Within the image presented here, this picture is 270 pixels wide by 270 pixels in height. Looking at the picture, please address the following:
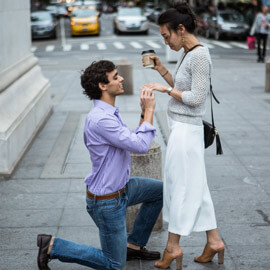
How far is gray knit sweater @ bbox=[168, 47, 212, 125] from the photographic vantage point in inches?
163

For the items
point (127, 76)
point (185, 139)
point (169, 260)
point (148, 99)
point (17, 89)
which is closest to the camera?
point (148, 99)

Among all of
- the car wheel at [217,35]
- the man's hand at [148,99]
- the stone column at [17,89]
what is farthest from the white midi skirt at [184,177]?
the car wheel at [217,35]

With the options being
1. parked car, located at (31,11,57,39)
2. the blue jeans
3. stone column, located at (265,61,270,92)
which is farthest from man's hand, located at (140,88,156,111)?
parked car, located at (31,11,57,39)

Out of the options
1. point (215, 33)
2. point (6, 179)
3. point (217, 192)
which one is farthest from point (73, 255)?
point (215, 33)

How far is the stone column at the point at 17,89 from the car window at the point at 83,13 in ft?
83.3

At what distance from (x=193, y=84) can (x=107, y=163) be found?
833 millimetres

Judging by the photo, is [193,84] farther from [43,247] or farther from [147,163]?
[43,247]

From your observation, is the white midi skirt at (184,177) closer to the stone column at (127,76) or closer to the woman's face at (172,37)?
the woman's face at (172,37)

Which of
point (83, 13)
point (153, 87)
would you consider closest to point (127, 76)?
point (153, 87)

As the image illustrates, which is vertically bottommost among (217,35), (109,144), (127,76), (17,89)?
(217,35)

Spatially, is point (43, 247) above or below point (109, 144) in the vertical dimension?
below

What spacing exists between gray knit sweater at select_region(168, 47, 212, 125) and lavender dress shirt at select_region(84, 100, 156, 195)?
1.40ft

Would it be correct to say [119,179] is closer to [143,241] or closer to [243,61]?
[143,241]

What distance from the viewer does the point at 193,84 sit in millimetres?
4156
